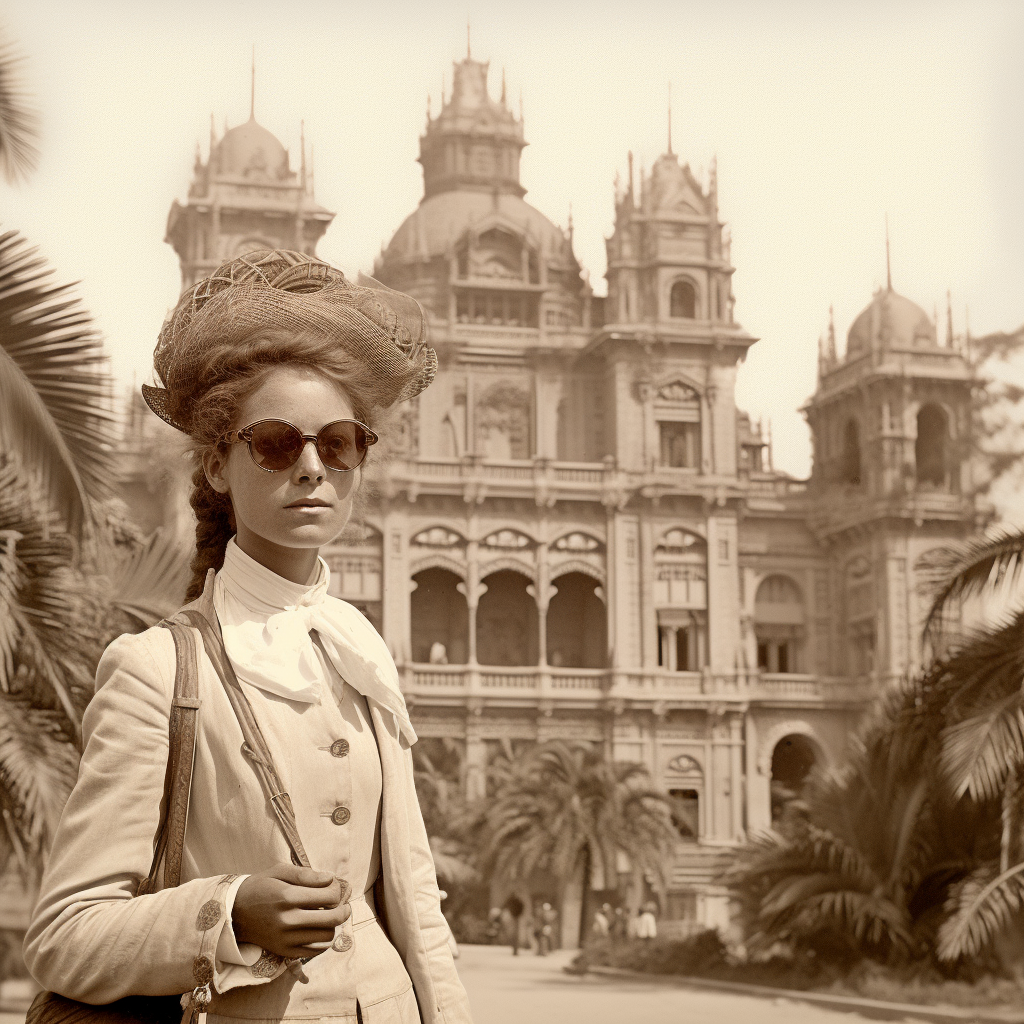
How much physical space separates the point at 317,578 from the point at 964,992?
16.1 meters

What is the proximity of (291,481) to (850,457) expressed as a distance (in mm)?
41802

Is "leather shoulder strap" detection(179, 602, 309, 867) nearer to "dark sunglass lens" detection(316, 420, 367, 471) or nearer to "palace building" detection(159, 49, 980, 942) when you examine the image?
"dark sunglass lens" detection(316, 420, 367, 471)

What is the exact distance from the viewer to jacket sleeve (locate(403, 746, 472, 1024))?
2.49m

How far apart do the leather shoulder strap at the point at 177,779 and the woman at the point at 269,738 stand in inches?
0.7

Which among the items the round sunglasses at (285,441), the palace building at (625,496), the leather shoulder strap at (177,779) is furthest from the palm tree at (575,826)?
the leather shoulder strap at (177,779)

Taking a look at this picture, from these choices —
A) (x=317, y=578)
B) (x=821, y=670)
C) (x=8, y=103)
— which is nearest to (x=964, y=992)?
(x=8, y=103)

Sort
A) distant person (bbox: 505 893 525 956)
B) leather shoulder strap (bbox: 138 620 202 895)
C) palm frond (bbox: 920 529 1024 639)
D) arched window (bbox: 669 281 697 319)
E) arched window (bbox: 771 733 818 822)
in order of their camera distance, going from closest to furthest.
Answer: leather shoulder strap (bbox: 138 620 202 895)
palm frond (bbox: 920 529 1024 639)
distant person (bbox: 505 893 525 956)
arched window (bbox: 669 281 697 319)
arched window (bbox: 771 733 818 822)

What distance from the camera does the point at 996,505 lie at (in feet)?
129

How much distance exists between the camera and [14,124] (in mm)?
8312

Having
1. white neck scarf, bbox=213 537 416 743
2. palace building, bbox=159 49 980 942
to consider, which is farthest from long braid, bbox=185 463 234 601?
palace building, bbox=159 49 980 942

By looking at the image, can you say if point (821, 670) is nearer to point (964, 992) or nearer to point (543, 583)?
point (543, 583)

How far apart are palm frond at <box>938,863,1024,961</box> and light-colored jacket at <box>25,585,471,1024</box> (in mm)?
11733

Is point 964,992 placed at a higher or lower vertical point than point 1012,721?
lower

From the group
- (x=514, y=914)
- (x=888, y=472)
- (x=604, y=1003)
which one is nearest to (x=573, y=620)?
(x=888, y=472)
